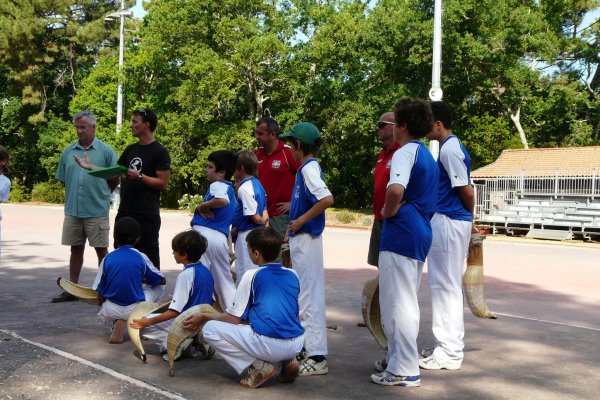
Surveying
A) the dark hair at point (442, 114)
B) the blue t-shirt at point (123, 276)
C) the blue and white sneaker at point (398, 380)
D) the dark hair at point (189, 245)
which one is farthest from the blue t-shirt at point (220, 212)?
the blue and white sneaker at point (398, 380)

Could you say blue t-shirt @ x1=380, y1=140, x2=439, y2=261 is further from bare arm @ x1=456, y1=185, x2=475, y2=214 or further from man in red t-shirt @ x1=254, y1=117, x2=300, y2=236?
man in red t-shirt @ x1=254, y1=117, x2=300, y2=236

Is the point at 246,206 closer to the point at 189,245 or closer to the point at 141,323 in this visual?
the point at 189,245

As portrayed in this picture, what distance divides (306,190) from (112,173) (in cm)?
238

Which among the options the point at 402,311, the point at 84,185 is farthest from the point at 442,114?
the point at 84,185

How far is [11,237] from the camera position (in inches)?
746

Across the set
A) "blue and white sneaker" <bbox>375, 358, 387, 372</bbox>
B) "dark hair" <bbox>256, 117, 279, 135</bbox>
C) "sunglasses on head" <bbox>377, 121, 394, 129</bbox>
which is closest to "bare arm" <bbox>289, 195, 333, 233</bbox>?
"blue and white sneaker" <bbox>375, 358, 387, 372</bbox>

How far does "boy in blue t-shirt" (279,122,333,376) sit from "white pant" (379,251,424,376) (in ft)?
2.12

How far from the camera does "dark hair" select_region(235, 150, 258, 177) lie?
743 centimetres

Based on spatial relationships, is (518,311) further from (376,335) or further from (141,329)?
(141,329)

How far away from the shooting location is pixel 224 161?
7.42 m

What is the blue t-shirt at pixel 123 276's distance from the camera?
6.75 m

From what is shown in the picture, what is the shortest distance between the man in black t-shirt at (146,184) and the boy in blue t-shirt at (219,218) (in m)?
0.67

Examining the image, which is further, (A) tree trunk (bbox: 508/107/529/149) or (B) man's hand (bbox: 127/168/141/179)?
(A) tree trunk (bbox: 508/107/529/149)

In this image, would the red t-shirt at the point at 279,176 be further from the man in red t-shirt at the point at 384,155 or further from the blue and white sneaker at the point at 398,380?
the blue and white sneaker at the point at 398,380
